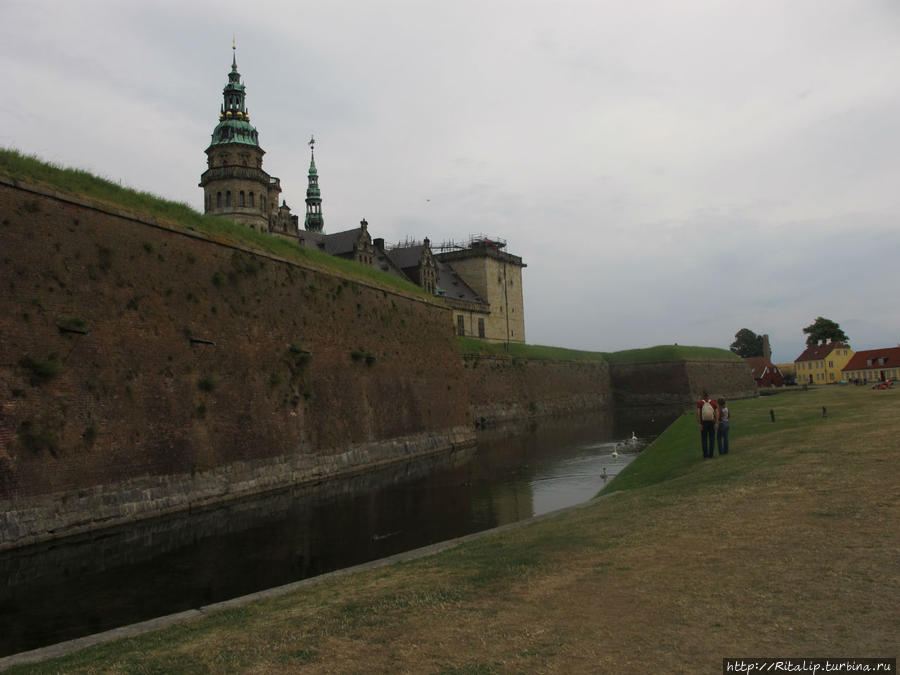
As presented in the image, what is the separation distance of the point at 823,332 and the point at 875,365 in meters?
22.4

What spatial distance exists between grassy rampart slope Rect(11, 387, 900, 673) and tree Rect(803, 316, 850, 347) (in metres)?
101

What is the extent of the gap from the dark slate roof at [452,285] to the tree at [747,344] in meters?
64.2

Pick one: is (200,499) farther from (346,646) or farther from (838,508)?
(838,508)

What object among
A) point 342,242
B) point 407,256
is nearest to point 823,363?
point 407,256

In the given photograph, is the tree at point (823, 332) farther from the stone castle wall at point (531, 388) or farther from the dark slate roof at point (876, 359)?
the stone castle wall at point (531, 388)

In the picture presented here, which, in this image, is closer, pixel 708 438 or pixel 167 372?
pixel 708 438

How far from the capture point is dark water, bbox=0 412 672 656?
10086 millimetres

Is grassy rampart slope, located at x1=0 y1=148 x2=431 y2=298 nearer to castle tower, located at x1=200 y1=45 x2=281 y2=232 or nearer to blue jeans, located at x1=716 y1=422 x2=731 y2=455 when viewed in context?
blue jeans, located at x1=716 y1=422 x2=731 y2=455

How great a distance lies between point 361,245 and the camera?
194 feet

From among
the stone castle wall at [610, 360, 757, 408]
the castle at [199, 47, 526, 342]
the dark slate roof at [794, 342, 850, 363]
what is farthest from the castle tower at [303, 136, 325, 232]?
the dark slate roof at [794, 342, 850, 363]

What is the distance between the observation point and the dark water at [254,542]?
33.1 ft

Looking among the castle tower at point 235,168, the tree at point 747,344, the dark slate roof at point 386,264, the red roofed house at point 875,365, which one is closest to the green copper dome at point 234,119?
the castle tower at point 235,168

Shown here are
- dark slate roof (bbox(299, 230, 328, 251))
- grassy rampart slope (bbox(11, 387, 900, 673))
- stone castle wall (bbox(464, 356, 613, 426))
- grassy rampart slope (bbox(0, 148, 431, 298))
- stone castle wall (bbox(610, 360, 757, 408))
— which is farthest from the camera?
stone castle wall (bbox(610, 360, 757, 408))

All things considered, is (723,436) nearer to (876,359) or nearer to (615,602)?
(615,602)
